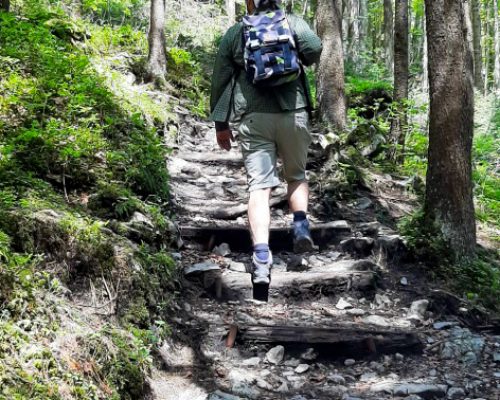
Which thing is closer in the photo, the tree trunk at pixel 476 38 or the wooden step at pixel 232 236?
the wooden step at pixel 232 236

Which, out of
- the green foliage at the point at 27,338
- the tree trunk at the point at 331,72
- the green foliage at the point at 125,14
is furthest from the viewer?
the green foliage at the point at 125,14

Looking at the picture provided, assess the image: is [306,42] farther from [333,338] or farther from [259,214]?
[333,338]

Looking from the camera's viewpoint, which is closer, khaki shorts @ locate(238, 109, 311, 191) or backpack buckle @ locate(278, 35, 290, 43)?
backpack buckle @ locate(278, 35, 290, 43)

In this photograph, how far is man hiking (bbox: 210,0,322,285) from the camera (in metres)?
4.05

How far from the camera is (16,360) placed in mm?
2498

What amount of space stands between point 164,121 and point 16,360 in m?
6.57

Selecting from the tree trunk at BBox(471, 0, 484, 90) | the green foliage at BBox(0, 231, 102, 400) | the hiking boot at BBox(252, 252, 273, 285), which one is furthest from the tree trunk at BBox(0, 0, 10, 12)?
Answer: the tree trunk at BBox(471, 0, 484, 90)

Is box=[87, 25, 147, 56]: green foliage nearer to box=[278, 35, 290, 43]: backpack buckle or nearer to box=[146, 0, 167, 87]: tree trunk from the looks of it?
box=[146, 0, 167, 87]: tree trunk

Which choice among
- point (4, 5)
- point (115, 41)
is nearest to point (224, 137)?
point (4, 5)

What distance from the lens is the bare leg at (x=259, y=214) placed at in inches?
164

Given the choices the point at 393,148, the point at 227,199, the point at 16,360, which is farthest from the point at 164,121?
the point at 16,360

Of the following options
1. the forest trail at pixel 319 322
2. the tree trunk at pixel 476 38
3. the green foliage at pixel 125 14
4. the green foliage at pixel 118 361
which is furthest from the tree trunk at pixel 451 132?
the tree trunk at pixel 476 38

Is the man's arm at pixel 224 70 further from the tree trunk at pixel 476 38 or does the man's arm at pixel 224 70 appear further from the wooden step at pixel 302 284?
the tree trunk at pixel 476 38

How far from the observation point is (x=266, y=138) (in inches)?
169
